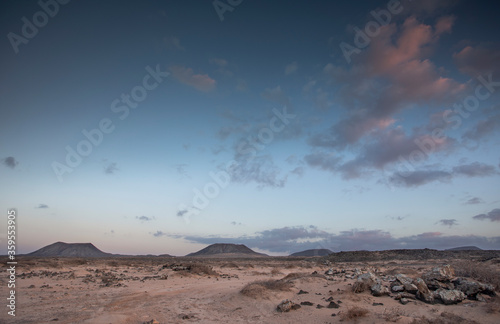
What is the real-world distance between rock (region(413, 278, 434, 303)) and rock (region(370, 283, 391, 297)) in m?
1.31

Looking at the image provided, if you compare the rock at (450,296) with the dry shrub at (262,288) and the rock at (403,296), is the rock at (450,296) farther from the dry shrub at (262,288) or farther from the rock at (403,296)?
the dry shrub at (262,288)

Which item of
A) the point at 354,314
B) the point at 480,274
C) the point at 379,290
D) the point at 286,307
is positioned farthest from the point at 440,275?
the point at 286,307

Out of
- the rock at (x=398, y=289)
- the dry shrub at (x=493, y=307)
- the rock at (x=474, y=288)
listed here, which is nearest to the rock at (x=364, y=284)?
the rock at (x=398, y=289)

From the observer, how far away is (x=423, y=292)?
11969 mm

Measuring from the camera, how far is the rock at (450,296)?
11.2m

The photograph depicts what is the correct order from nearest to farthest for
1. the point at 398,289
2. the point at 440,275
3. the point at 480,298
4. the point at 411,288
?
the point at 480,298 → the point at 411,288 → the point at 398,289 → the point at 440,275

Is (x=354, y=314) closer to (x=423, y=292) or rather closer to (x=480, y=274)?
(x=423, y=292)

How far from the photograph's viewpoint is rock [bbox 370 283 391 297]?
12809 millimetres

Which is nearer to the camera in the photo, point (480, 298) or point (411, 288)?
point (480, 298)

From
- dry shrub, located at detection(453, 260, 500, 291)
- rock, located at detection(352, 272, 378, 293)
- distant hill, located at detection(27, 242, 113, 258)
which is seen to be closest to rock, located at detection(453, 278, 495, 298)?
dry shrub, located at detection(453, 260, 500, 291)

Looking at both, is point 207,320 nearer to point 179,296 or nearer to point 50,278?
point 179,296

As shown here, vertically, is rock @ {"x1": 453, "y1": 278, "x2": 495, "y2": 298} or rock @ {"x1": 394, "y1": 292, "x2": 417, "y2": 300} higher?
rock @ {"x1": 453, "y1": 278, "x2": 495, "y2": 298}

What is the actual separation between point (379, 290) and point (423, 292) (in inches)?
70.3

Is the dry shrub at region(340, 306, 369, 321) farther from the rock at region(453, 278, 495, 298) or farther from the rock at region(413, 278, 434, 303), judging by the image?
the rock at region(453, 278, 495, 298)
